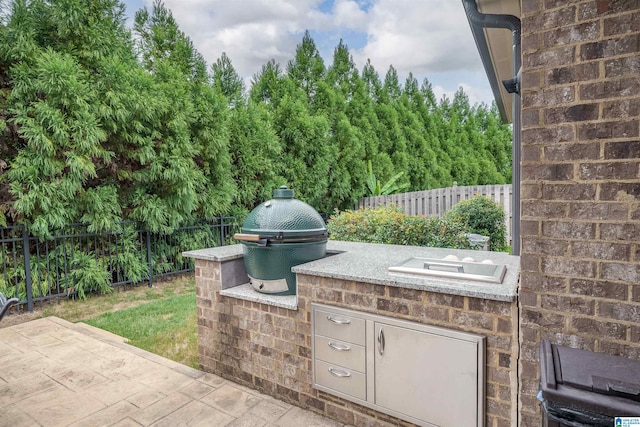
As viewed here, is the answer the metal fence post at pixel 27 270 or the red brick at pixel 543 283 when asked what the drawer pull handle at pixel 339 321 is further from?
the metal fence post at pixel 27 270

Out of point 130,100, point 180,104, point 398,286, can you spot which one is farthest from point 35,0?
point 398,286

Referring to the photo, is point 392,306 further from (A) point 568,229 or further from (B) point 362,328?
(A) point 568,229

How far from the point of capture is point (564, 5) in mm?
1740

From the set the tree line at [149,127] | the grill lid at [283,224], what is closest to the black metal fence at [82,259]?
the tree line at [149,127]

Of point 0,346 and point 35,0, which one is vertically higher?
point 35,0

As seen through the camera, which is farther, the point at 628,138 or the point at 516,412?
the point at 516,412

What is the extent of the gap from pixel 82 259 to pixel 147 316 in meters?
1.83

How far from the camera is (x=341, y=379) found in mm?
2666

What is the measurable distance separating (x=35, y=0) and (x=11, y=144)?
2213 mm

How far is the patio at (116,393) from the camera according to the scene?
9.10 ft

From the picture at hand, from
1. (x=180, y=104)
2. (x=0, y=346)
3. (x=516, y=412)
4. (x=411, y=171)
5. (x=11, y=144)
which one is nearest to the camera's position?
(x=516, y=412)

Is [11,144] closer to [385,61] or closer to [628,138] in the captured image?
[628,138]

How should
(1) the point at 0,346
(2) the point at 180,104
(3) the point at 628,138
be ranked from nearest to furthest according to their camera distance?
1. (3) the point at 628,138
2. (1) the point at 0,346
3. (2) the point at 180,104

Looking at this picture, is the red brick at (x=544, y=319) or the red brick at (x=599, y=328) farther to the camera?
the red brick at (x=544, y=319)
